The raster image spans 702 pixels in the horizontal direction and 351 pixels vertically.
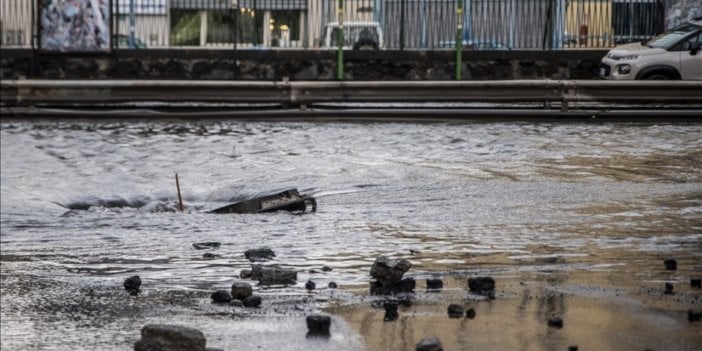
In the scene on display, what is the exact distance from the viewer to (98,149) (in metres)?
15.2

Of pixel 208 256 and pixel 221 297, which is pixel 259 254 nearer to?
pixel 208 256

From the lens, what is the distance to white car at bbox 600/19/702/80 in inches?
882

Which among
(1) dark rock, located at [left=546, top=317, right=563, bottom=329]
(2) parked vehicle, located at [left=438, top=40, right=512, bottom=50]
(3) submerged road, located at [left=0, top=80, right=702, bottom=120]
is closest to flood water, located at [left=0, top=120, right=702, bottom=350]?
(1) dark rock, located at [left=546, top=317, right=563, bottom=329]

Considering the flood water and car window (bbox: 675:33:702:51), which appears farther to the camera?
car window (bbox: 675:33:702:51)

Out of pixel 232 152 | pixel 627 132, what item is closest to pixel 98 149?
Answer: pixel 232 152

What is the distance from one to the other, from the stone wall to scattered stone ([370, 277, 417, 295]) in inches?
768

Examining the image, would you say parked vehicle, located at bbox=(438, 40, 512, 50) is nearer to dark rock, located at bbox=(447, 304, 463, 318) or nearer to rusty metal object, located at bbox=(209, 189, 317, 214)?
rusty metal object, located at bbox=(209, 189, 317, 214)

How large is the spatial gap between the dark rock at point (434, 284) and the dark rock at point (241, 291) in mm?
908

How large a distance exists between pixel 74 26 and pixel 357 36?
19.0 ft

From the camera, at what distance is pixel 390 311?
6.15m

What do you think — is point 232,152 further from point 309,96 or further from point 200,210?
point 309,96

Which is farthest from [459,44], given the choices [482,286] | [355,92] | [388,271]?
[482,286]

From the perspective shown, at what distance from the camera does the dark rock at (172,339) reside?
5273mm

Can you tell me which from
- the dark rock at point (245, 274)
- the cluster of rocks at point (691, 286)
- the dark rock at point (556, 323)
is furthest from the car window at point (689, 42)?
the dark rock at point (556, 323)
